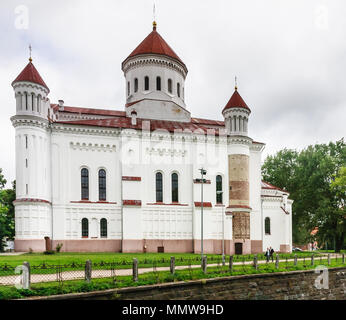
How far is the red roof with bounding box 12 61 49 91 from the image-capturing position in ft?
110

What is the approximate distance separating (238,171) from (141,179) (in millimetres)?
11593

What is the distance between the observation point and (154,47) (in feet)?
148

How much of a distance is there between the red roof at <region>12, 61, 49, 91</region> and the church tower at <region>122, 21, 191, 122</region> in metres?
11.6

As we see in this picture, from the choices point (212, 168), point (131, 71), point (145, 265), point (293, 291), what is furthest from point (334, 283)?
point (131, 71)

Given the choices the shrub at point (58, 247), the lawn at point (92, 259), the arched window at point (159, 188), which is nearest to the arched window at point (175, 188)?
the arched window at point (159, 188)

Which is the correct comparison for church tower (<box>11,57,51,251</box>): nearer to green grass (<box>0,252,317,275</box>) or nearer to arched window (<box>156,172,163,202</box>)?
green grass (<box>0,252,317,275</box>)

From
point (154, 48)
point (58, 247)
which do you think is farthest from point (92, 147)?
point (154, 48)

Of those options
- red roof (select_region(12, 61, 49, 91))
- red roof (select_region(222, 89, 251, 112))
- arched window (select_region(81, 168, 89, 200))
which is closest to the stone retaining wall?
arched window (select_region(81, 168, 89, 200))

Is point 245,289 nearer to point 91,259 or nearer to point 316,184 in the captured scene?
point 91,259

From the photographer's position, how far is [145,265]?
20.6 meters

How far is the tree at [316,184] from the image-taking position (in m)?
49.3

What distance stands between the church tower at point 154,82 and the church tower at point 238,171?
20.3 feet

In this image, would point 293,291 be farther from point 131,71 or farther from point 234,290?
point 131,71
